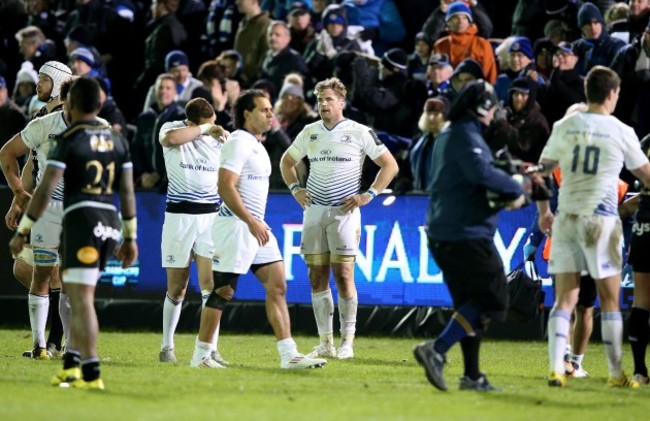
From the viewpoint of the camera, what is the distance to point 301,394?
34.4ft

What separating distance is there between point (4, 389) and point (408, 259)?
7521 millimetres

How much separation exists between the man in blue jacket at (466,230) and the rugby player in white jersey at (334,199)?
3656 mm

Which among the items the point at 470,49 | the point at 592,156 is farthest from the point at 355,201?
the point at 470,49

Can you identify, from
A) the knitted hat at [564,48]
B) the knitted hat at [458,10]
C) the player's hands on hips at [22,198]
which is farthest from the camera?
the knitted hat at [458,10]

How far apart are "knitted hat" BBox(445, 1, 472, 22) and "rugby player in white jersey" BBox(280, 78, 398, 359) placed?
200 inches

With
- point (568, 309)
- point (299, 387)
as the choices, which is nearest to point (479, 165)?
point (568, 309)

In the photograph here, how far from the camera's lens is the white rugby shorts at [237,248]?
39.4 feet

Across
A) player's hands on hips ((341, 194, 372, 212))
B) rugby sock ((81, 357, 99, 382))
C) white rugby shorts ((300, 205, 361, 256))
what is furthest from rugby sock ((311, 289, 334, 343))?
rugby sock ((81, 357, 99, 382))

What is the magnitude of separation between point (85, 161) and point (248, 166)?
203 centimetres

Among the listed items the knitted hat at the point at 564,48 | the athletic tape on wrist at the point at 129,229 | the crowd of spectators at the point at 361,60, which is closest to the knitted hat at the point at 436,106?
the crowd of spectators at the point at 361,60

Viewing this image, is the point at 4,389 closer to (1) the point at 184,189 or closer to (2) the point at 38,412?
(2) the point at 38,412

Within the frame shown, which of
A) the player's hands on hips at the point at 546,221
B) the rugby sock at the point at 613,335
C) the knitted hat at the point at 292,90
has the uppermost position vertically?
the knitted hat at the point at 292,90

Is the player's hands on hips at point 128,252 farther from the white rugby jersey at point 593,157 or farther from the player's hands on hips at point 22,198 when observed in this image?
the white rugby jersey at point 593,157

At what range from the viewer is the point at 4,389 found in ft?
34.9
